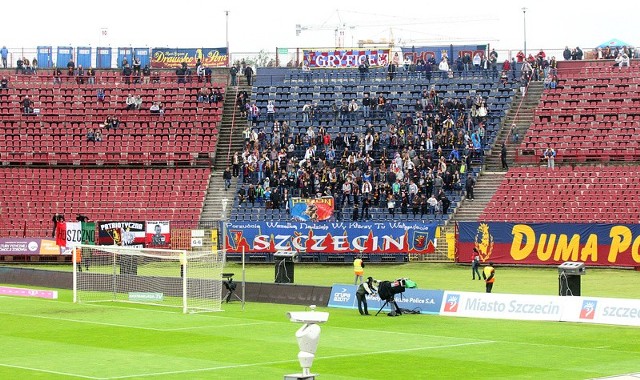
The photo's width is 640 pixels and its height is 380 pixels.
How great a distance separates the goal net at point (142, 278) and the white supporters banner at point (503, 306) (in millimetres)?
8312

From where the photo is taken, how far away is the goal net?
40375 millimetres

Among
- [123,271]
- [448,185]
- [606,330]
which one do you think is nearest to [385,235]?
[448,185]

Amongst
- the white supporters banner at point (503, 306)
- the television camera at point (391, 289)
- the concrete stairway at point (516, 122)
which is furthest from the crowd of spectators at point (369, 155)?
the white supporters banner at point (503, 306)

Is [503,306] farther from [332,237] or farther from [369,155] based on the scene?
[369,155]

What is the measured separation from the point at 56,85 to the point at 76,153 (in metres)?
7.34

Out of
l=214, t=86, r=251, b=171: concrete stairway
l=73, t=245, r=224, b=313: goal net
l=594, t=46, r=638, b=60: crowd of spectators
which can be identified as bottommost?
l=73, t=245, r=224, b=313: goal net

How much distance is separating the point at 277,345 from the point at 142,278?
15.9 meters

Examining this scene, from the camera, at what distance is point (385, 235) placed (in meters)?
58.3

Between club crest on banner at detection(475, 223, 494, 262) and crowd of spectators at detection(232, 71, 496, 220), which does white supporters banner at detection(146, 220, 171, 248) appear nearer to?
crowd of spectators at detection(232, 71, 496, 220)

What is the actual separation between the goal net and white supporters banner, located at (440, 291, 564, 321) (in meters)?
8.31

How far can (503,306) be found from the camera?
3509 cm

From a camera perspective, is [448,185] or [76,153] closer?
[448,185]

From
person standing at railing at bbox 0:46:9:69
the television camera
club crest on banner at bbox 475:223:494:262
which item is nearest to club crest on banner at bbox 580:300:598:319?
the television camera

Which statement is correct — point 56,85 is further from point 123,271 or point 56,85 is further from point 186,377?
point 186,377
